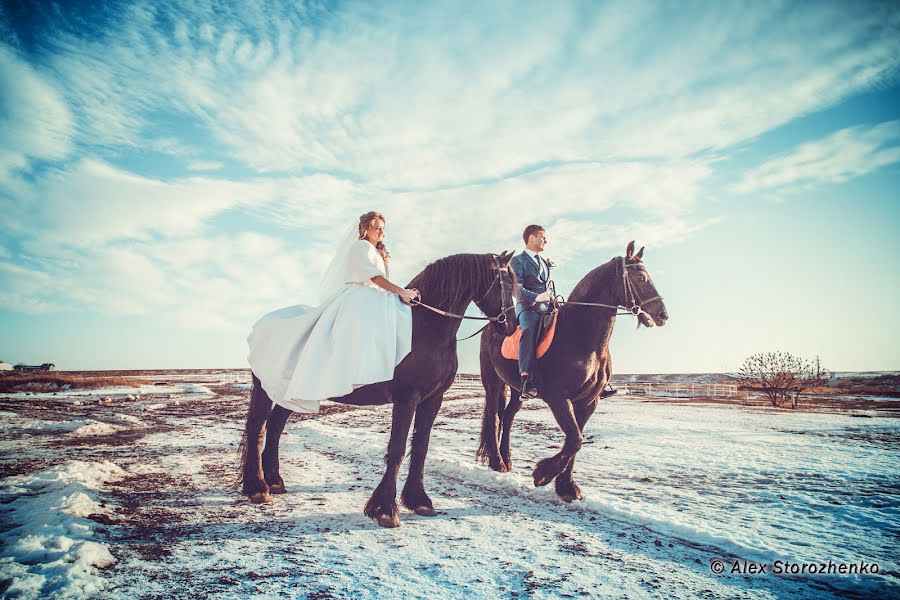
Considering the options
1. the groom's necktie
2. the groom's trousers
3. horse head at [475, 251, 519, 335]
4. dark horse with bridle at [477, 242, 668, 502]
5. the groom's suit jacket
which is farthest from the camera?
the groom's necktie

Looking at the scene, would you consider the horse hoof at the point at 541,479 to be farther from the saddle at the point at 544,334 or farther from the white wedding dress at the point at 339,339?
the white wedding dress at the point at 339,339

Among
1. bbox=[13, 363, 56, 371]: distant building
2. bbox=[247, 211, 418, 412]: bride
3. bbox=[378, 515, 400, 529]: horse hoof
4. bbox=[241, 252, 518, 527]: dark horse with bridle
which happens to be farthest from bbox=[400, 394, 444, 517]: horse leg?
bbox=[13, 363, 56, 371]: distant building

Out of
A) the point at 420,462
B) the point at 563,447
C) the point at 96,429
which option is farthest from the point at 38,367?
the point at 563,447

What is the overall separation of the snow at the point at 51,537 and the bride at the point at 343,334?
5.90ft

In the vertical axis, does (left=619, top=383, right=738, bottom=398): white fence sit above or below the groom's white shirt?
below

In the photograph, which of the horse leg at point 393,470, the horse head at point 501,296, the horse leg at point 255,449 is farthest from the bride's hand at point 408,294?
the horse leg at point 255,449

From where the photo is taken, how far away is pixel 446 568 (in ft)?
9.98

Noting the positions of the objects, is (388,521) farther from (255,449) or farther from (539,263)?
(539,263)

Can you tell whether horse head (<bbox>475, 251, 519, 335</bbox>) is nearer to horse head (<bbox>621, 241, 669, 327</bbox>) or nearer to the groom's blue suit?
the groom's blue suit

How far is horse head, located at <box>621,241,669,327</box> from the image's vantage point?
5242 millimetres

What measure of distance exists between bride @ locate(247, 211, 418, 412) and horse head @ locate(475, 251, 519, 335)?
87cm

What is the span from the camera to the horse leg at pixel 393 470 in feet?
13.1

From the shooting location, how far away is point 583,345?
5363 millimetres

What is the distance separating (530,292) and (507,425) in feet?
8.60
